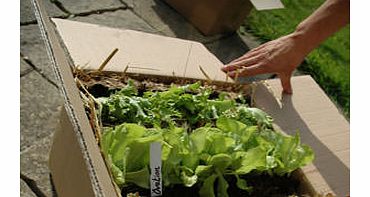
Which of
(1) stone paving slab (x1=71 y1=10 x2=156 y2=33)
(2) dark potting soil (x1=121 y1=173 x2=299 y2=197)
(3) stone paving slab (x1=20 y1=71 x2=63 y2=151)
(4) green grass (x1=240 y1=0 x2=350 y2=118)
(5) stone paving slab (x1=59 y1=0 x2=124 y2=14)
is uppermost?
(5) stone paving slab (x1=59 y1=0 x2=124 y2=14)

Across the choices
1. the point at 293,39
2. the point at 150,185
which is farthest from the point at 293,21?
the point at 150,185

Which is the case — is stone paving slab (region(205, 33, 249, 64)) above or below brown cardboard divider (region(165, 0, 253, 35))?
below

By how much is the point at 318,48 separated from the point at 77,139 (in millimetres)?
1740

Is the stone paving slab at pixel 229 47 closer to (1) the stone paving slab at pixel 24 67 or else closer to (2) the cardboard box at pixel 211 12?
(2) the cardboard box at pixel 211 12

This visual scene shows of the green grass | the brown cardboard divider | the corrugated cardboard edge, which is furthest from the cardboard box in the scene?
the corrugated cardboard edge

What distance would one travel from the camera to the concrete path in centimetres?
178

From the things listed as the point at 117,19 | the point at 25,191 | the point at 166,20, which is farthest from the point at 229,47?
the point at 25,191

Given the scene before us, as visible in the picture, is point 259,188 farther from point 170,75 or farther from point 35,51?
point 35,51

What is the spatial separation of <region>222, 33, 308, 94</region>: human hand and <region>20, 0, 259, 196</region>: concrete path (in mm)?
594

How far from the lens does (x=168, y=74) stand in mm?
1559

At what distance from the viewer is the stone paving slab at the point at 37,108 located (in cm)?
185

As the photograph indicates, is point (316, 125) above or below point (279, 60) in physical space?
below

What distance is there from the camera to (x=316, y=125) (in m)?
1.53

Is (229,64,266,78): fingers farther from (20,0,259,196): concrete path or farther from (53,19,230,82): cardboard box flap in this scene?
(20,0,259,196): concrete path
